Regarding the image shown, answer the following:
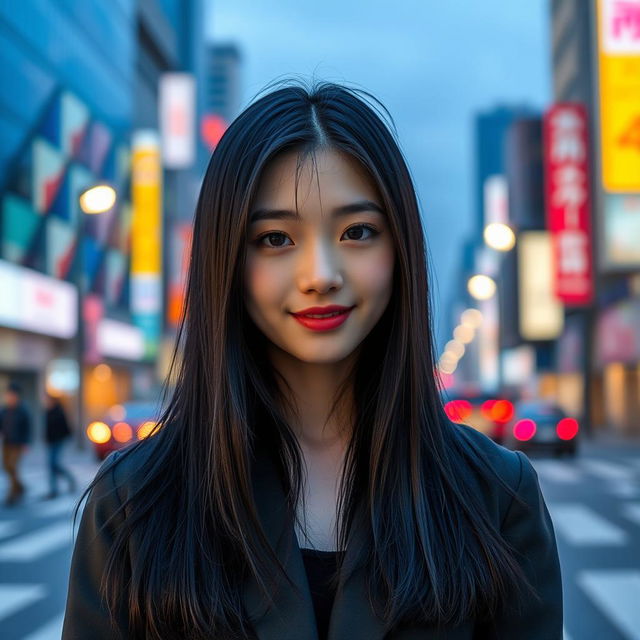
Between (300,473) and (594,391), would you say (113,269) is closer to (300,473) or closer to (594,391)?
(594,391)

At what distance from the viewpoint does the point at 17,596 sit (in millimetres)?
7602

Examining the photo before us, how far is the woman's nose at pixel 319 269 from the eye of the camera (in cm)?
183

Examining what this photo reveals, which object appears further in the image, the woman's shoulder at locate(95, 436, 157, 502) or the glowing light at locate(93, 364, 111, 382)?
the glowing light at locate(93, 364, 111, 382)

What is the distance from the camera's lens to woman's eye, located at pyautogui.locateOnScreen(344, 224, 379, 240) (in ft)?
6.19

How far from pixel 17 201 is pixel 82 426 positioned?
9.50m

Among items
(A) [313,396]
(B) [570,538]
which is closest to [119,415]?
(B) [570,538]

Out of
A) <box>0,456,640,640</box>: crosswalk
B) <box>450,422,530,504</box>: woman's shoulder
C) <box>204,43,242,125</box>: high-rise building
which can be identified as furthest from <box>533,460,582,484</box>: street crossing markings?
<box>204,43,242,125</box>: high-rise building

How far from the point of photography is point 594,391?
46125 mm

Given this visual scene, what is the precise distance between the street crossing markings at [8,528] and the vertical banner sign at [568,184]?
2731 centimetres

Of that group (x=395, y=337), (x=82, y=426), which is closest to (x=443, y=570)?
(x=395, y=337)

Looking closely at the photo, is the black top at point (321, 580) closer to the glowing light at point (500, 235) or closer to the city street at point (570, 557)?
the city street at point (570, 557)

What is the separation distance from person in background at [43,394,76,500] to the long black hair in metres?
13.4

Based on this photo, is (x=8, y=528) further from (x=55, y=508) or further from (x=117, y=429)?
(x=117, y=429)

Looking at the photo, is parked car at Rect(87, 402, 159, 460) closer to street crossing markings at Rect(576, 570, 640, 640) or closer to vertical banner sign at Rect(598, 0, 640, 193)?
vertical banner sign at Rect(598, 0, 640, 193)
